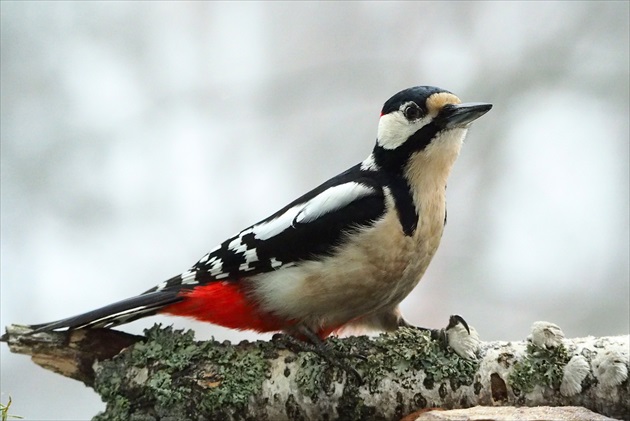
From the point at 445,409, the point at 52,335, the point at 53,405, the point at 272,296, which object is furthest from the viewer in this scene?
the point at 53,405

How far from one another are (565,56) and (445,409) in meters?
2.02

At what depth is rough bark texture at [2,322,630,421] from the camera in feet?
4.66

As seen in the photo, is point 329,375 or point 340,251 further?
point 340,251

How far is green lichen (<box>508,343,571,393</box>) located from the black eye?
0.57 metres

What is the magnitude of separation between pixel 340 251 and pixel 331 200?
118 mm

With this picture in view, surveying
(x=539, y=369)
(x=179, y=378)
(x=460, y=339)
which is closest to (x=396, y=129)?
(x=460, y=339)

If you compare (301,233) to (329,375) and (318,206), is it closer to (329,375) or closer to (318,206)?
(318,206)

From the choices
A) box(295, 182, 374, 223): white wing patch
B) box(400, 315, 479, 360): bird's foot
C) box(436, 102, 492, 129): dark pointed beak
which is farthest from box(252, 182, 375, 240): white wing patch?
box(400, 315, 479, 360): bird's foot

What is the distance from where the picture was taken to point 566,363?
143cm

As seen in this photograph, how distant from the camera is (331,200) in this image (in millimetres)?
1668

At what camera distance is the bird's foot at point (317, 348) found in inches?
58.5

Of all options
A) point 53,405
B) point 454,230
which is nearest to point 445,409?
point 454,230

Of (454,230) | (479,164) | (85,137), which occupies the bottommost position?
(454,230)

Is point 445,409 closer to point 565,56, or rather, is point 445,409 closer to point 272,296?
point 272,296
